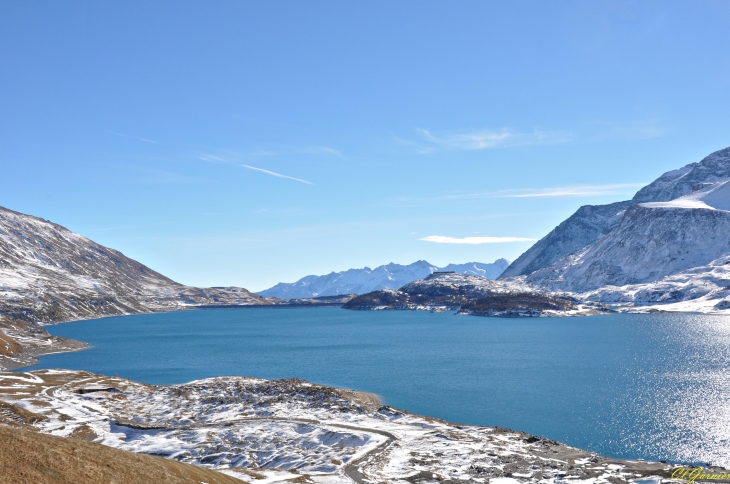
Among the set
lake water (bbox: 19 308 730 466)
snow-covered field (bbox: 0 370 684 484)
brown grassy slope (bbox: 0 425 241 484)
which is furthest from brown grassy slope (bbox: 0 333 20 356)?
brown grassy slope (bbox: 0 425 241 484)

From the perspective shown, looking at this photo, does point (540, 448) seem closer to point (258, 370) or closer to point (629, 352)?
point (258, 370)

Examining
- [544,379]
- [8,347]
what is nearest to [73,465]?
[544,379]

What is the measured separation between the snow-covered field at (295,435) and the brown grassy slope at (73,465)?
1432cm

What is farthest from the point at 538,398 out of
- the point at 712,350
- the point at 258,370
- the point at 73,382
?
the point at 73,382

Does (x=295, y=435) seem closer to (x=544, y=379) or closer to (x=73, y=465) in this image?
(x=73, y=465)

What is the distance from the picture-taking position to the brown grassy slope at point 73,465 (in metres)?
32.3

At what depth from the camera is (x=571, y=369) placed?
14075 centimetres

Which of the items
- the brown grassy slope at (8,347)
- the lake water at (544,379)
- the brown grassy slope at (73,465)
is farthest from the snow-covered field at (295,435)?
the brown grassy slope at (8,347)

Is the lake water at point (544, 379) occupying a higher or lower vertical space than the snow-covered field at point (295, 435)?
lower

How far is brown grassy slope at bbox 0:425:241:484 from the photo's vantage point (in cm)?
3231

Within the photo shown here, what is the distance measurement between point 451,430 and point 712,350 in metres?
128

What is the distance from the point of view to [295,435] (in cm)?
7644

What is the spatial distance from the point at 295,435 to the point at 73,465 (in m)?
44.2

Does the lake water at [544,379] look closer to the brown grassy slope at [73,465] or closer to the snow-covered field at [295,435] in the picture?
the snow-covered field at [295,435]
